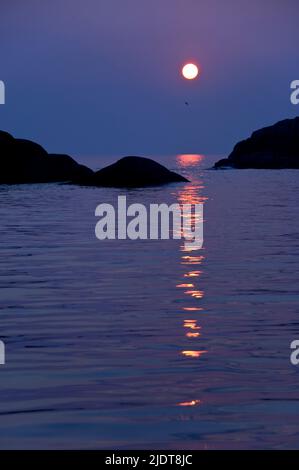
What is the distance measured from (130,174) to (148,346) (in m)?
51.9

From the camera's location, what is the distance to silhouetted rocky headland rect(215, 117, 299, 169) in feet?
436

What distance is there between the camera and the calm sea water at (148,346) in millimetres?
8398

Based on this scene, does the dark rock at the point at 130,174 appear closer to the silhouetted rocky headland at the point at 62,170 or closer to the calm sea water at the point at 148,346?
the silhouetted rocky headland at the point at 62,170

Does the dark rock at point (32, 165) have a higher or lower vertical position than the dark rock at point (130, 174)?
higher

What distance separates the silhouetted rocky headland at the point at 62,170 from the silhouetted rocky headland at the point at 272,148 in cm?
6339

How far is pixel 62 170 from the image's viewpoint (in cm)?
7181

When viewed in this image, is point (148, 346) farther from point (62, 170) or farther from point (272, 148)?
point (272, 148)

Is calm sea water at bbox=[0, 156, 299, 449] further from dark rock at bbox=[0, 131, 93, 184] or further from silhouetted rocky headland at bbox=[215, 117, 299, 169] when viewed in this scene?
silhouetted rocky headland at bbox=[215, 117, 299, 169]

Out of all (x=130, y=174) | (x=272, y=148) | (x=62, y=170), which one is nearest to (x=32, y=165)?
(x=62, y=170)

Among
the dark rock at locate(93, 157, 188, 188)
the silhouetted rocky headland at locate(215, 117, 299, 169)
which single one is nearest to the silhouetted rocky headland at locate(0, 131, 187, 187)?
the dark rock at locate(93, 157, 188, 188)

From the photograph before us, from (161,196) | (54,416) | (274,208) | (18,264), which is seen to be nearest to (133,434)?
(54,416)

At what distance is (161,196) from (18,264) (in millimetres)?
32715

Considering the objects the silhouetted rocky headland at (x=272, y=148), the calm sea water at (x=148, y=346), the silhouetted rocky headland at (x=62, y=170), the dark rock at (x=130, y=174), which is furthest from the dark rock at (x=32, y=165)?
the silhouetted rocky headland at (x=272, y=148)

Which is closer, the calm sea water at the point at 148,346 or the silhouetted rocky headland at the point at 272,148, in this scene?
the calm sea water at the point at 148,346
